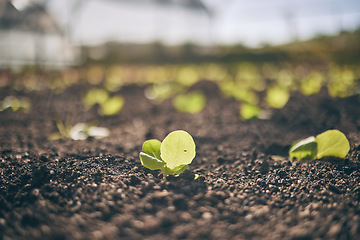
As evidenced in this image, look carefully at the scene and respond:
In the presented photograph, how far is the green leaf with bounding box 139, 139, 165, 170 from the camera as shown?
3.82 feet

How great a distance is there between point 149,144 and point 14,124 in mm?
1706

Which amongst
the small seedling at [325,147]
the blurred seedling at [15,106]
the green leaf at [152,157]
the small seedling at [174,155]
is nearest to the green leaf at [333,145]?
the small seedling at [325,147]

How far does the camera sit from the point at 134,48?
53.6 ft

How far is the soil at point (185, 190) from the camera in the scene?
2.63 feet

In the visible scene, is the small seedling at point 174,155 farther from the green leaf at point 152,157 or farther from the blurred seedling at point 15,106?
the blurred seedling at point 15,106

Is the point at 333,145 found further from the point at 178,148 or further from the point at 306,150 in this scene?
the point at 178,148

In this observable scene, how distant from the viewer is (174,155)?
113 cm

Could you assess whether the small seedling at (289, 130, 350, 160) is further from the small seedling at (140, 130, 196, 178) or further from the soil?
the small seedling at (140, 130, 196, 178)

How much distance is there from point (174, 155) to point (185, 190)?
17 cm

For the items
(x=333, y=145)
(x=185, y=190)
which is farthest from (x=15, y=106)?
(x=333, y=145)

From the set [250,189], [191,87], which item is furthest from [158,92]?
[250,189]

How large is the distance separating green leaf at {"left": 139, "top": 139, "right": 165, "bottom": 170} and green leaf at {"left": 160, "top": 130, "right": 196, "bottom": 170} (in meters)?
0.04

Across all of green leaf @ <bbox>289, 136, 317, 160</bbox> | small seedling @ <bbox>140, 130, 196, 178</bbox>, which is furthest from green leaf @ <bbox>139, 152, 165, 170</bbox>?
green leaf @ <bbox>289, 136, 317, 160</bbox>

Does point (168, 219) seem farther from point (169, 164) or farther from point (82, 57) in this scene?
point (82, 57)
